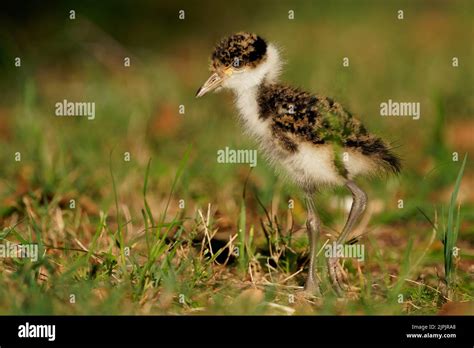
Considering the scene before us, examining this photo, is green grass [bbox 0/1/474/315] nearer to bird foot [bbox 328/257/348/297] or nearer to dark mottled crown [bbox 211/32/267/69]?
bird foot [bbox 328/257/348/297]

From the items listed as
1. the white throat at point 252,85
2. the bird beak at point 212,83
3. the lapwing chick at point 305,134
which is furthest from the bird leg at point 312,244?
the bird beak at point 212,83

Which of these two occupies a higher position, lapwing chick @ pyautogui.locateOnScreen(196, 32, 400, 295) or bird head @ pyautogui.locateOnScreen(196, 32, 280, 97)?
bird head @ pyautogui.locateOnScreen(196, 32, 280, 97)

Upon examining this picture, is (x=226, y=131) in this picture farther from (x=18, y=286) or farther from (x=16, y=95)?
(x=18, y=286)

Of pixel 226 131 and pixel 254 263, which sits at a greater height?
pixel 226 131

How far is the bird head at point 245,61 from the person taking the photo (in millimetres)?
4492

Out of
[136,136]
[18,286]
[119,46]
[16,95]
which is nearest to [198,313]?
[18,286]

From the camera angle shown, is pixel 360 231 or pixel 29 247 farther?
pixel 360 231

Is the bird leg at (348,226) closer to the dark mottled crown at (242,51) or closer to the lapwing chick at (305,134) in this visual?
the lapwing chick at (305,134)

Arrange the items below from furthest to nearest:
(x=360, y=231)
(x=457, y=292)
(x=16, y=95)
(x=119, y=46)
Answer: (x=119, y=46) → (x=16, y=95) → (x=360, y=231) → (x=457, y=292)

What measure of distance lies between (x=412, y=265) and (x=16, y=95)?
16.6 ft

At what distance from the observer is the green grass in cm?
409

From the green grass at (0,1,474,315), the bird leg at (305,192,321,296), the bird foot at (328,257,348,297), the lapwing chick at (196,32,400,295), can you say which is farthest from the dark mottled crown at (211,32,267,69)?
the bird foot at (328,257,348,297)

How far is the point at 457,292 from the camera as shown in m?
4.22

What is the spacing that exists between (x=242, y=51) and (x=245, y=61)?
0.20 ft
